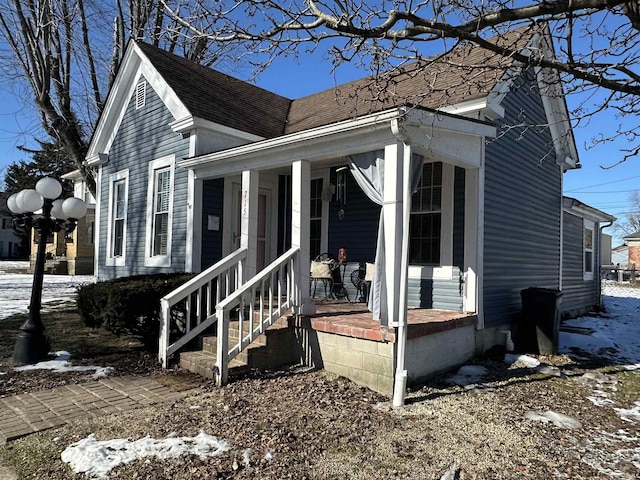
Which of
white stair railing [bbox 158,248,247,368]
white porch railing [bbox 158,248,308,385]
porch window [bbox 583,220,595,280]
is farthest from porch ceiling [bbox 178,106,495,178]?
porch window [bbox 583,220,595,280]

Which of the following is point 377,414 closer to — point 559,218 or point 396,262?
point 396,262

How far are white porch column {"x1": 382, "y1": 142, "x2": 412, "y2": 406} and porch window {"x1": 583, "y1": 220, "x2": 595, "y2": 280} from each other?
8843 mm

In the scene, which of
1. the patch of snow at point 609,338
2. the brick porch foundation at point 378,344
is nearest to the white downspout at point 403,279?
the brick porch foundation at point 378,344

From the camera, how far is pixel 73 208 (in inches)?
245

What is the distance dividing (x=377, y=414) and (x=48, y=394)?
3368 mm

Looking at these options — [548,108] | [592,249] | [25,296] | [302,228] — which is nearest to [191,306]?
[302,228]

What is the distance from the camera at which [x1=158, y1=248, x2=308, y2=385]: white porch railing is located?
4.95 m

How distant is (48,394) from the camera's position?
4570 millimetres

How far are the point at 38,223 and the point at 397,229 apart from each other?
492 cm

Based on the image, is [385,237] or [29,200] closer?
[385,237]

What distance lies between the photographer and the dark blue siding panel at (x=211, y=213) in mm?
8164

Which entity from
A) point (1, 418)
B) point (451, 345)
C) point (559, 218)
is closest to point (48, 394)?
point (1, 418)

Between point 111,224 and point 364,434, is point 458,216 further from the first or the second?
point 111,224

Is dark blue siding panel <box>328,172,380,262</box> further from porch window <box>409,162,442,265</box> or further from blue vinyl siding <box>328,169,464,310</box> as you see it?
porch window <box>409,162,442,265</box>
